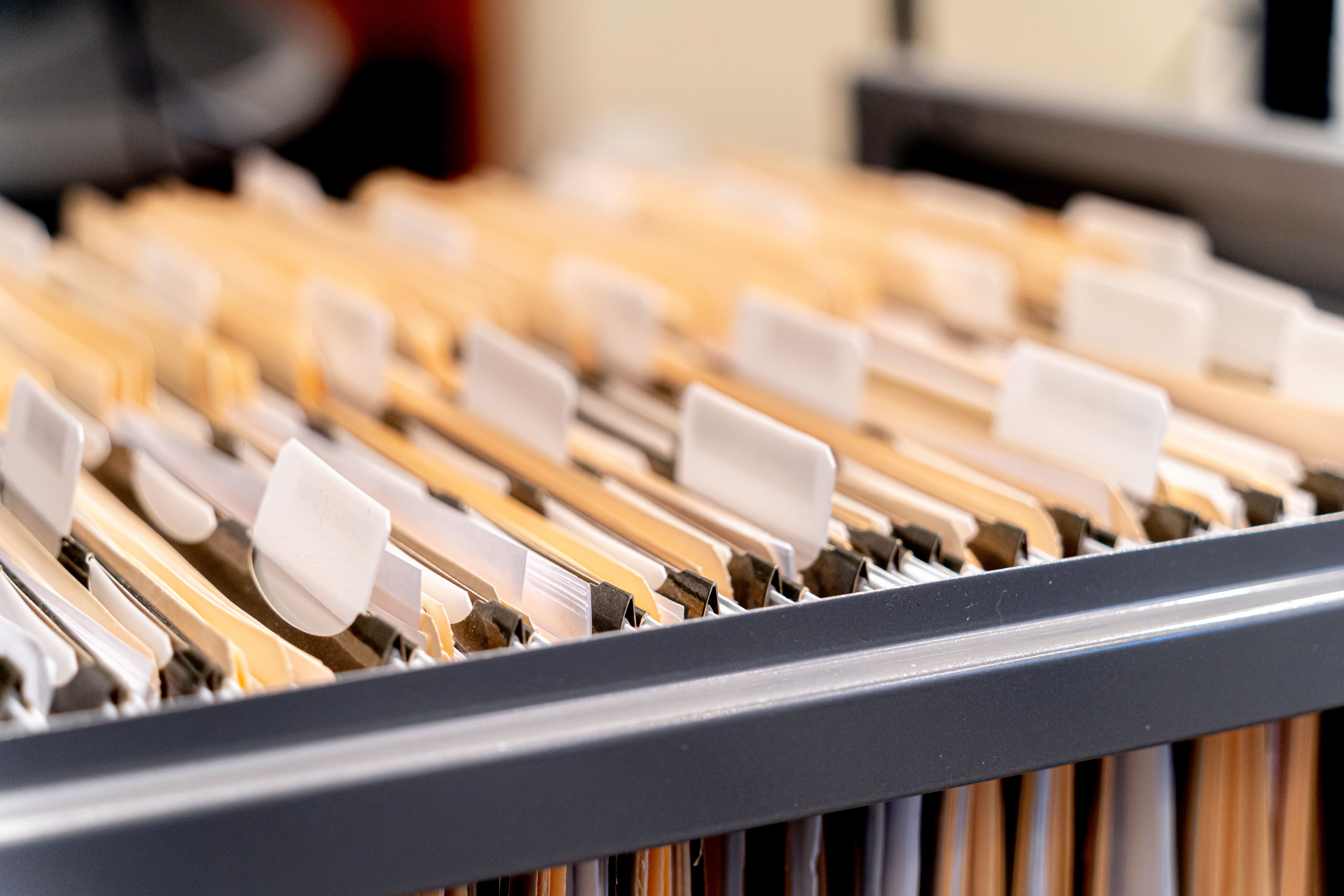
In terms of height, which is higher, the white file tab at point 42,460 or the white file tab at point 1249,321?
the white file tab at point 42,460

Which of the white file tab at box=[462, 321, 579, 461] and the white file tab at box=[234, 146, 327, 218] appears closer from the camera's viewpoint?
the white file tab at box=[462, 321, 579, 461]

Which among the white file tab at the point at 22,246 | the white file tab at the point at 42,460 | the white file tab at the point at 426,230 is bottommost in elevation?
the white file tab at the point at 426,230

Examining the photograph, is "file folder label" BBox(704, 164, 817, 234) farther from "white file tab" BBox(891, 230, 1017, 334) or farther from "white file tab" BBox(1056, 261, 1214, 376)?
"white file tab" BBox(1056, 261, 1214, 376)

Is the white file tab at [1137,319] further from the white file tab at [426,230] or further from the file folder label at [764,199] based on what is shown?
the white file tab at [426,230]

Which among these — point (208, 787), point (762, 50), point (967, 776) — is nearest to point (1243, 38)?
point (762, 50)

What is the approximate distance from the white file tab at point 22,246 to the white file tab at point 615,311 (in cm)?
62

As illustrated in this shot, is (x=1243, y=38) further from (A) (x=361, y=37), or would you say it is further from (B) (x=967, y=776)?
(B) (x=967, y=776)

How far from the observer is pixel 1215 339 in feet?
4.03

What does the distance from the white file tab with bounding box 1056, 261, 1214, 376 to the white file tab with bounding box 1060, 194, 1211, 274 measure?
9cm

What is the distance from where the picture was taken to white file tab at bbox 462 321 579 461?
98cm

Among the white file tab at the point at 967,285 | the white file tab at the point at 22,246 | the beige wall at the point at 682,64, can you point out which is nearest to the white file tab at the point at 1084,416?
the white file tab at the point at 967,285

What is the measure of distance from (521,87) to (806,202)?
2592 millimetres

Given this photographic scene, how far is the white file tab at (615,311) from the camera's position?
1.22 m

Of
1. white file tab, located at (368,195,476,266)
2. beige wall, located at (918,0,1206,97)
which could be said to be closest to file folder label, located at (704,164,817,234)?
white file tab, located at (368,195,476,266)
